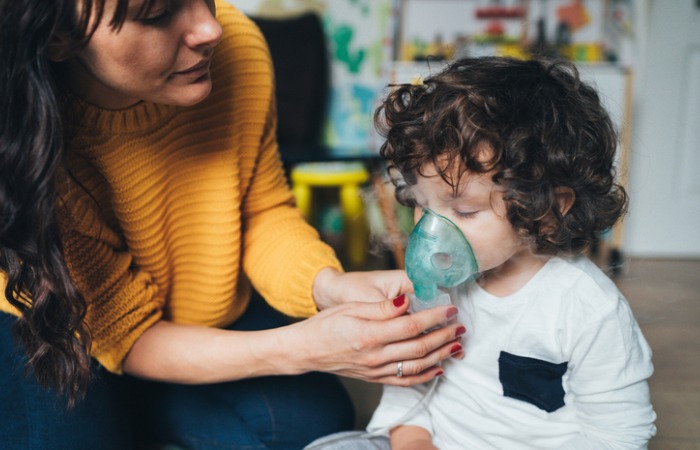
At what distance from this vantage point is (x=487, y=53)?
9.39 feet

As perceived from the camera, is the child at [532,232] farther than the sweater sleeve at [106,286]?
No

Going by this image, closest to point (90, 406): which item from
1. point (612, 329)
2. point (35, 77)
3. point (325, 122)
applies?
point (35, 77)

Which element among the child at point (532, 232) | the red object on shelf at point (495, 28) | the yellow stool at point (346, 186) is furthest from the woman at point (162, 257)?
the red object on shelf at point (495, 28)

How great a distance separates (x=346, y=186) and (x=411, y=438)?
197 centimetres

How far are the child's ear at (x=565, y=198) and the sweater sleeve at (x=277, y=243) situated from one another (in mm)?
443

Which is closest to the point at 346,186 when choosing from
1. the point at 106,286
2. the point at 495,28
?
the point at 495,28

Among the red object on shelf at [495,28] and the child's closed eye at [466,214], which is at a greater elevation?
the red object on shelf at [495,28]

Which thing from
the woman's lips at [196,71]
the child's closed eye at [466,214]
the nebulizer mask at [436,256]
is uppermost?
the woman's lips at [196,71]

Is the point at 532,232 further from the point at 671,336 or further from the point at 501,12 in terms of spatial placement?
the point at 501,12

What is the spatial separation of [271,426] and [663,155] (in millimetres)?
2562

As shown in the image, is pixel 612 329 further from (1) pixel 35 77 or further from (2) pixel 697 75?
(2) pixel 697 75

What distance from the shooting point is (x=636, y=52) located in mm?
3031

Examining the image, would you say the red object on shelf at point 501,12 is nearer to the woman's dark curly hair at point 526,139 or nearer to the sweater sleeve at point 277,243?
the sweater sleeve at point 277,243

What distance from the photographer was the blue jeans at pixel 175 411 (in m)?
1.01
